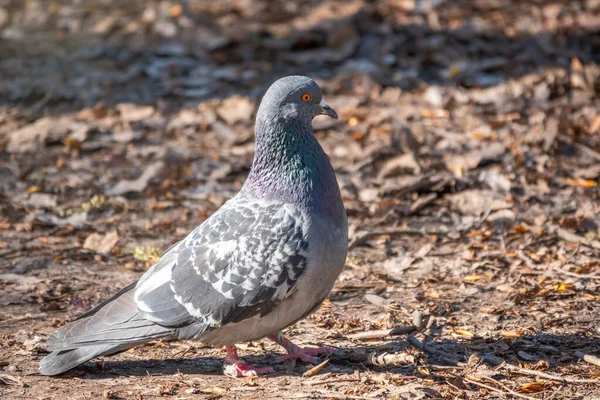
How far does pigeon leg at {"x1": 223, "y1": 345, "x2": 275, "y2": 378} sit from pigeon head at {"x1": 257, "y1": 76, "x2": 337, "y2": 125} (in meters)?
1.35

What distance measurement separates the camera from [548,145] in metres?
7.44

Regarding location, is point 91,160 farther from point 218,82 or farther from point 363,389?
point 363,389

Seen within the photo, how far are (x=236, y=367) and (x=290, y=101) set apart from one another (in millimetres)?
1534

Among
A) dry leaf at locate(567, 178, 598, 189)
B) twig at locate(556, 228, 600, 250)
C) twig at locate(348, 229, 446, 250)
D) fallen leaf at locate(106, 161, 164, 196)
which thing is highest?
fallen leaf at locate(106, 161, 164, 196)

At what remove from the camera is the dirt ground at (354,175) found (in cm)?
457

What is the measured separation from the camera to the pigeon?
433cm

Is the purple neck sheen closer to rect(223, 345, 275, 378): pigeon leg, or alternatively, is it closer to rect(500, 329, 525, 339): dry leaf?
rect(223, 345, 275, 378): pigeon leg

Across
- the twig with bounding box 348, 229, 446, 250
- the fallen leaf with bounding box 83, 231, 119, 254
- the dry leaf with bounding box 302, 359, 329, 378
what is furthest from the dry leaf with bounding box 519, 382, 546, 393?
the fallen leaf with bounding box 83, 231, 119, 254

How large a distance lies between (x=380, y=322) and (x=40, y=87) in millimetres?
6043

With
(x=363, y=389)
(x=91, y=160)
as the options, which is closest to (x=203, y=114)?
(x=91, y=160)

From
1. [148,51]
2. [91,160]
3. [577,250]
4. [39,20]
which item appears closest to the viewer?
[577,250]

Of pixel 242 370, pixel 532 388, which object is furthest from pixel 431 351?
pixel 242 370

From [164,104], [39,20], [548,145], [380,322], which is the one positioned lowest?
[380,322]

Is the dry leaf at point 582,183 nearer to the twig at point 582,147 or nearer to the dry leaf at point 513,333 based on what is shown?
the twig at point 582,147
